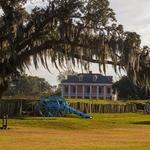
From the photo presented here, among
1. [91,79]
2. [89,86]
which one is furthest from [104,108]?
[89,86]

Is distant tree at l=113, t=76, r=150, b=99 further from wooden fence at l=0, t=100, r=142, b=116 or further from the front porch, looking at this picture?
wooden fence at l=0, t=100, r=142, b=116

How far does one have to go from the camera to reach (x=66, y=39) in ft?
158

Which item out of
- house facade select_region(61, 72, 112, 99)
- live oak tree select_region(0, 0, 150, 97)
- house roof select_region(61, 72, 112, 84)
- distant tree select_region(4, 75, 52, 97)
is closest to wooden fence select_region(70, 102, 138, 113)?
live oak tree select_region(0, 0, 150, 97)

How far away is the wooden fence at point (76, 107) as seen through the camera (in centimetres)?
5907

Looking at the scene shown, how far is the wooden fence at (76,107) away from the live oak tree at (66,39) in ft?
30.7

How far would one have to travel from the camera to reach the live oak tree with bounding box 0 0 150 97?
47.2m

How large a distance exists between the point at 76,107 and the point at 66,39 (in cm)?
2087

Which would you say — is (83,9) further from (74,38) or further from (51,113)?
(51,113)

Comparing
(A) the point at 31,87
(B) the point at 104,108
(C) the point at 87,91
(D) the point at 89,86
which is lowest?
(B) the point at 104,108

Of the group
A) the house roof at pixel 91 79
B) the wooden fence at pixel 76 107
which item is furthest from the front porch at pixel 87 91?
the wooden fence at pixel 76 107

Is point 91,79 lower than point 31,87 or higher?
higher

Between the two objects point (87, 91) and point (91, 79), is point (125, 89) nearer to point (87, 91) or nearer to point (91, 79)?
point (91, 79)

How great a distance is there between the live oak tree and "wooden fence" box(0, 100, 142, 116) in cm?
936

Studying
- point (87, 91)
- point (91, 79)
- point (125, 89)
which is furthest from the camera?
point (87, 91)
